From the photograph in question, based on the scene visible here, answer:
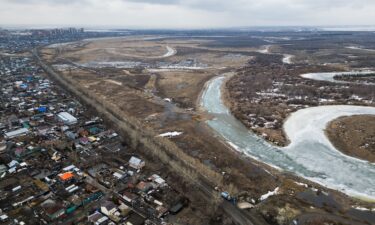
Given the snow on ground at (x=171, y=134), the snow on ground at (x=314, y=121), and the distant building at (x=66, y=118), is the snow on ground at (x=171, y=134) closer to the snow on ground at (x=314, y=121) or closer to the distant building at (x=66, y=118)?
the distant building at (x=66, y=118)

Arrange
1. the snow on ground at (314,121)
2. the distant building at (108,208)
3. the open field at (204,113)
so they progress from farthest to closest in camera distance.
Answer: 1. the snow on ground at (314,121)
2. the open field at (204,113)
3. the distant building at (108,208)

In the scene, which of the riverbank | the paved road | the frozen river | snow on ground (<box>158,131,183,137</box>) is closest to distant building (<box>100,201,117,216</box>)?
the paved road

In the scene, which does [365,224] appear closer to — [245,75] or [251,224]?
[251,224]

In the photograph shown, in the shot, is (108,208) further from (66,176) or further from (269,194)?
(269,194)

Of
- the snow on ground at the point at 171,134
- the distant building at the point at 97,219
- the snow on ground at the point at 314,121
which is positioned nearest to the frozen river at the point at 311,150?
the snow on ground at the point at 314,121

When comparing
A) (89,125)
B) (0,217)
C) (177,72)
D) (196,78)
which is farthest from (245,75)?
(0,217)

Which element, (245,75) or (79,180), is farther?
(245,75)
